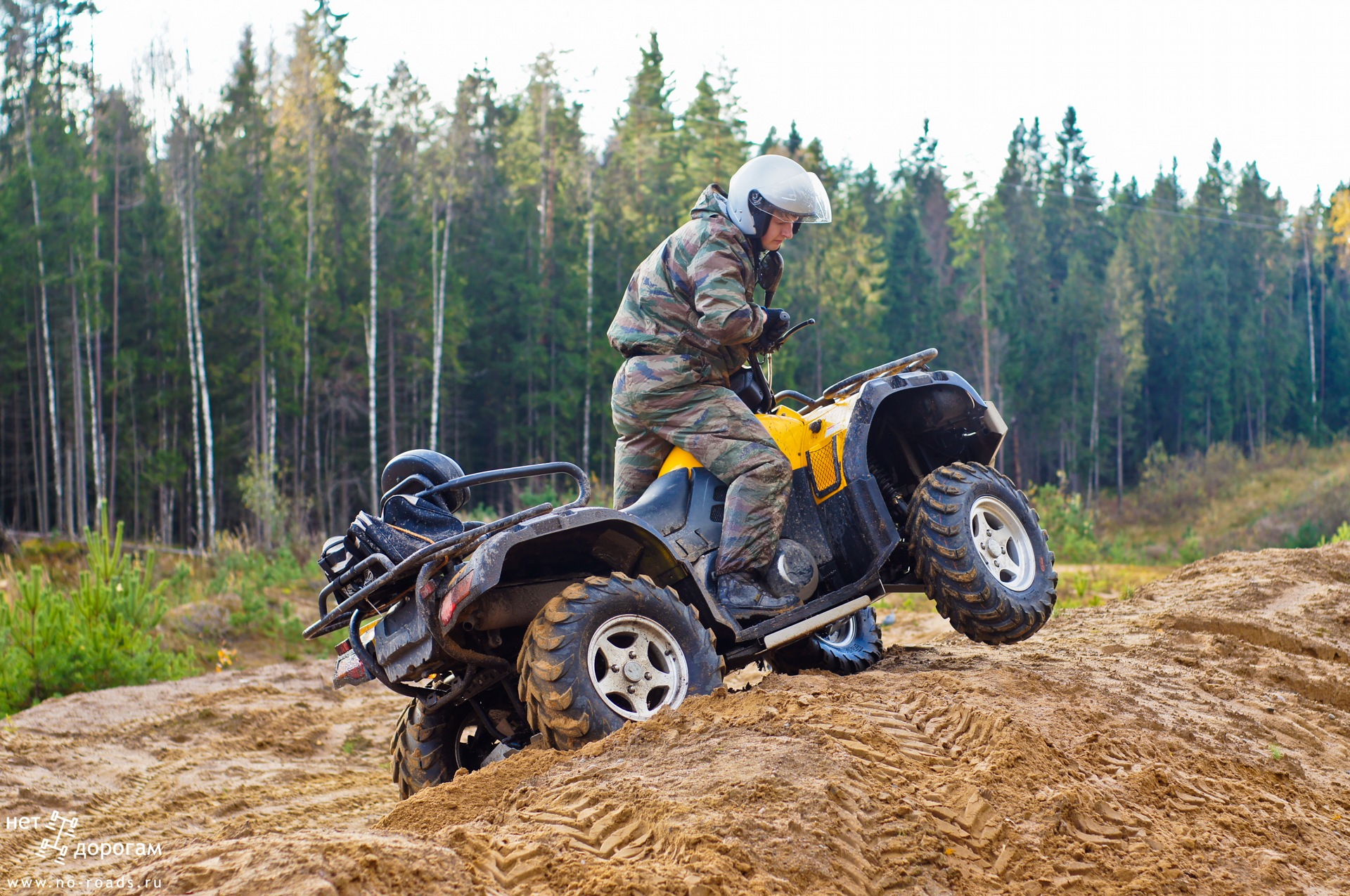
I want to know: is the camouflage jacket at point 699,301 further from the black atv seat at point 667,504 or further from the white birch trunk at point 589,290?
the white birch trunk at point 589,290

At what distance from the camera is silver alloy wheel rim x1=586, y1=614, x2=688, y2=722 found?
4.27m

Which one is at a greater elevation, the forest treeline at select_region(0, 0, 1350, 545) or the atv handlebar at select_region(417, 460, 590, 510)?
the forest treeline at select_region(0, 0, 1350, 545)

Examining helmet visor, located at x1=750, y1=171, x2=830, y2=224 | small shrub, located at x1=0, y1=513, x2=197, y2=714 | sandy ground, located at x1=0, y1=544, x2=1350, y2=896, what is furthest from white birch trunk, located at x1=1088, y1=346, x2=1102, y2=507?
helmet visor, located at x1=750, y1=171, x2=830, y2=224

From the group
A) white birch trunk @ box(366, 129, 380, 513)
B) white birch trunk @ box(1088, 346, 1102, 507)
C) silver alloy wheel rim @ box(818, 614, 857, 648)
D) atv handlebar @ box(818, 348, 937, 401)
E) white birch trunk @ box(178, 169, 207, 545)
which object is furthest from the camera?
white birch trunk @ box(1088, 346, 1102, 507)

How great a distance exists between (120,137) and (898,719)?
39974mm

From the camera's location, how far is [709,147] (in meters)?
41.9

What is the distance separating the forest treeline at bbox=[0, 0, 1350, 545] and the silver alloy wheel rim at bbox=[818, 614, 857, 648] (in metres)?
16.0

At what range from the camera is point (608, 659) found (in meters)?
4.28

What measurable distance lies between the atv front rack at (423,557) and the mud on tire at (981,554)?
1.73 meters

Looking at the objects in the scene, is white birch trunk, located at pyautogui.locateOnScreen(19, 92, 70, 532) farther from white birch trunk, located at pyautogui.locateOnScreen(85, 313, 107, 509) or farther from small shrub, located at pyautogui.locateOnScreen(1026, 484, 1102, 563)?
small shrub, located at pyautogui.locateOnScreen(1026, 484, 1102, 563)

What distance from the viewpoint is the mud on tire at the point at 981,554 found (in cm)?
530

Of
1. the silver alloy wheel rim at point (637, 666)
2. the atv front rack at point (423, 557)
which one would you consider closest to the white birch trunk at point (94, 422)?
the atv front rack at point (423, 557)

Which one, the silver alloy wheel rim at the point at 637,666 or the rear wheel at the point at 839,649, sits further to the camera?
the rear wheel at the point at 839,649

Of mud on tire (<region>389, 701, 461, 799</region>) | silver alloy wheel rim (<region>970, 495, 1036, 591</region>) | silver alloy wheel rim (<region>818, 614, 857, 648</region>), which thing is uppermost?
silver alloy wheel rim (<region>970, 495, 1036, 591</region>)
